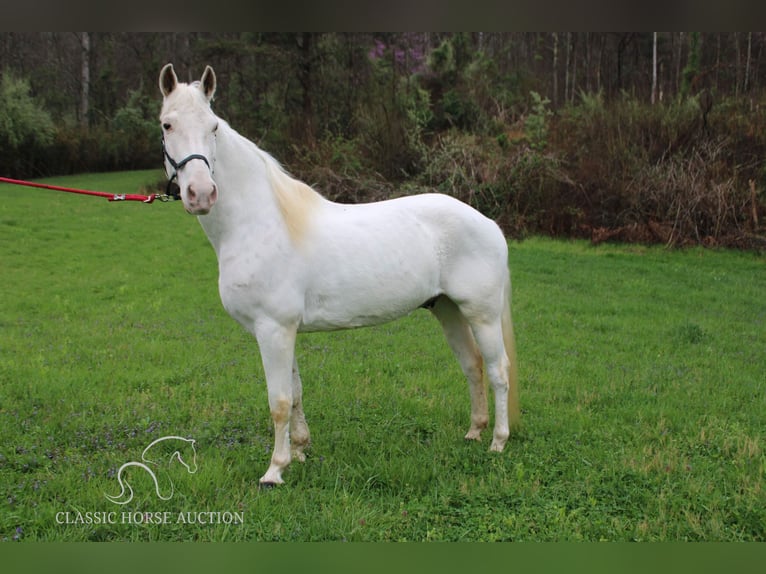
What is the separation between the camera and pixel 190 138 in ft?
9.54

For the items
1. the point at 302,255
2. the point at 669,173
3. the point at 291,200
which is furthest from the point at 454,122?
the point at 302,255

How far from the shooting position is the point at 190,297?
314 inches

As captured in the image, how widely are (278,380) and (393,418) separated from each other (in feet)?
4.37

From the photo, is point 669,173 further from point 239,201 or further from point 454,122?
point 239,201

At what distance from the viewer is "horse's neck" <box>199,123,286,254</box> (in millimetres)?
3262

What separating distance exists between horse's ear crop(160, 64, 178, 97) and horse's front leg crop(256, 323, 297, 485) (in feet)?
4.39

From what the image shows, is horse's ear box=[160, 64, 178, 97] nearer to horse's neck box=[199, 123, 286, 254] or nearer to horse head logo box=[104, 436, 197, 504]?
horse's neck box=[199, 123, 286, 254]

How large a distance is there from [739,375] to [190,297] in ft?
21.3

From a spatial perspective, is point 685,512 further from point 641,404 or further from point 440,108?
point 440,108

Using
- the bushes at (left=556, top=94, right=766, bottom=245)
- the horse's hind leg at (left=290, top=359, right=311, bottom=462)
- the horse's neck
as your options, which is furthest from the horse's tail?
the bushes at (left=556, top=94, right=766, bottom=245)

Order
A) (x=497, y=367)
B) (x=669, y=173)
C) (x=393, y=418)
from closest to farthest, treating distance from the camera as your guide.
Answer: (x=497, y=367) → (x=393, y=418) → (x=669, y=173)

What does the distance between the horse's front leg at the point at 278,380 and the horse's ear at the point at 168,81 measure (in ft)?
4.39

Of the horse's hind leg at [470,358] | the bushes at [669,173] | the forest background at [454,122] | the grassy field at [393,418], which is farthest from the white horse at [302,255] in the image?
the bushes at [669,173]

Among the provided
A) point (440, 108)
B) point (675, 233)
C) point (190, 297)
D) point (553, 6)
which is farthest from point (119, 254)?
point (675, 233)
